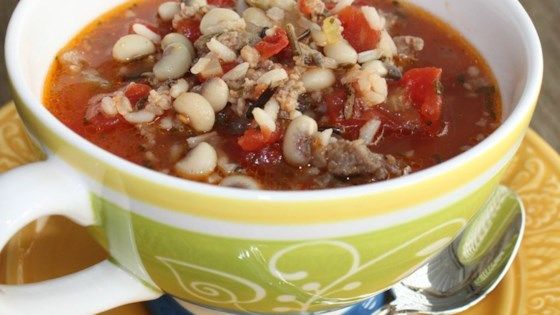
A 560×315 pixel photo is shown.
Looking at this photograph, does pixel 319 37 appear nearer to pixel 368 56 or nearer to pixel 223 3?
pixel 368 56

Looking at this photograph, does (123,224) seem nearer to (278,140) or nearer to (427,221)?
(278,140)

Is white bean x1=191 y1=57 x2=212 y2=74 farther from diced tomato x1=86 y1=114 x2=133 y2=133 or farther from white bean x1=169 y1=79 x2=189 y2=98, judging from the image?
diced tomato x1=86 y1=114 x2=133 y2=133

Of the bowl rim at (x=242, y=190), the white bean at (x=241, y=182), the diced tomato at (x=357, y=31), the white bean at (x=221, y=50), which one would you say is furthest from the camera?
the diced tomato at (x=357, y=31)

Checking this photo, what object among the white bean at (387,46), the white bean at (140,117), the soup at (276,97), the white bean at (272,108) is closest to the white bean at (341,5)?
the soup at (276,97)

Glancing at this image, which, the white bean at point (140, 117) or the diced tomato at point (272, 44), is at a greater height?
the diced tomato at point (272, 44)

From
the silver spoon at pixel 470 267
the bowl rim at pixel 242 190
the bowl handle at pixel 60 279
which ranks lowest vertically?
the silver spoon at pixel 470 267

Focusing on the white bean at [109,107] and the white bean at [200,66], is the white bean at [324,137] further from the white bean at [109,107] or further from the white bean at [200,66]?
the white bean at [109,107]
